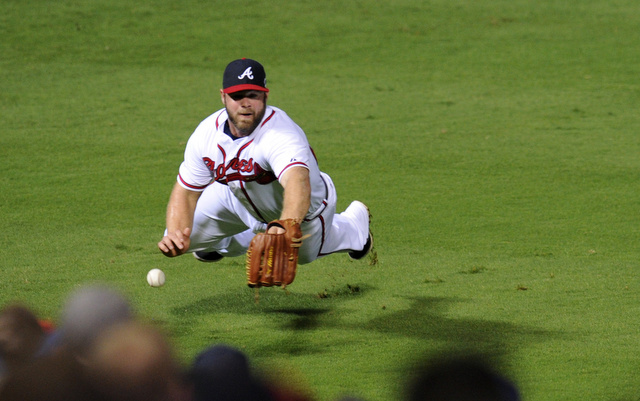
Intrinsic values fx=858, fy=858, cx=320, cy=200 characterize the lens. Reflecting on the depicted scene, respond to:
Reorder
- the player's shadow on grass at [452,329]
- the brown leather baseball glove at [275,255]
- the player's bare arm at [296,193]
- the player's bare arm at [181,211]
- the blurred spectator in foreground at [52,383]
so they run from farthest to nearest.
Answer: the player's bare arm at [181,211]
the player's shadow on grass at [452,329]
the player's bare arm at [296,193]
the brown leather baseball glove at [275,255]
the blurred spectator in foreground at [52,383]

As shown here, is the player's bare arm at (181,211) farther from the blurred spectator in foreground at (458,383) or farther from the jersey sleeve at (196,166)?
the blurred spectator in foreground at (458,383)

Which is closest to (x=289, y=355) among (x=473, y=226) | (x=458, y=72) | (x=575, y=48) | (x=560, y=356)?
(x=560, y=356)

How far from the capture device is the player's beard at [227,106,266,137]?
184 inches

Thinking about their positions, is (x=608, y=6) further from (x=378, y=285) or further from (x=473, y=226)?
(x=378, y=285)

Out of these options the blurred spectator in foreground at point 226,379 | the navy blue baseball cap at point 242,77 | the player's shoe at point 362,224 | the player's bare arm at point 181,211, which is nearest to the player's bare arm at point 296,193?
the navy blue baseball cap at point 242,77

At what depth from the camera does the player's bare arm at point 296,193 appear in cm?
428

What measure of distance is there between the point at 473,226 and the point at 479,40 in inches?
317


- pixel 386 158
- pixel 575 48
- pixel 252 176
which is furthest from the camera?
pixel 575 48

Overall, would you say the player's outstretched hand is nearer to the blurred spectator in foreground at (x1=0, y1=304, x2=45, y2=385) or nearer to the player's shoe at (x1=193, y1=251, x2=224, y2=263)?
the player's shoe at (x1=193, y1=251, x2=224, y2=263)

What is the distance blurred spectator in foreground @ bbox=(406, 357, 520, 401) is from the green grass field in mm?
328

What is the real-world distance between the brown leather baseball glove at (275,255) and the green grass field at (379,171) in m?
0.44

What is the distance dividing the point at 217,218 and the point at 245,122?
773mm

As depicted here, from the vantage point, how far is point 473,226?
6.79 meters

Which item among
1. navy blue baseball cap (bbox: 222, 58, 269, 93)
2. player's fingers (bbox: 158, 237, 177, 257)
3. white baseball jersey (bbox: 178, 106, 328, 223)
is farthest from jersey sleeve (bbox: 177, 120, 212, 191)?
player's fingers (bbox: 158, 237, 177, 257)
